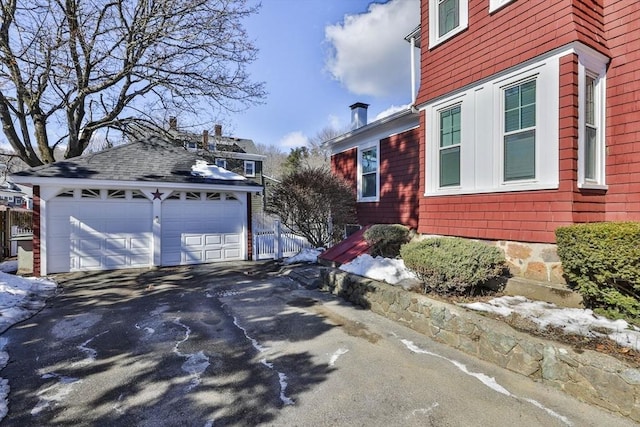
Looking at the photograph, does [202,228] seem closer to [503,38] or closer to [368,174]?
[368,174]

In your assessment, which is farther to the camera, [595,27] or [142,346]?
[595,27]

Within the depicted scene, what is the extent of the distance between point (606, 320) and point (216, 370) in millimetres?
4175

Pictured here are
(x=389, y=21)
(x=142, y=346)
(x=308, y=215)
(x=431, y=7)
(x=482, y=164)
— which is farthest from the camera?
(x=389, y=21)

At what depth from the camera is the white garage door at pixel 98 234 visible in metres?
8.77

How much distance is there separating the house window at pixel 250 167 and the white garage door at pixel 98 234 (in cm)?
1753

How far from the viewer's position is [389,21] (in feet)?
41.7

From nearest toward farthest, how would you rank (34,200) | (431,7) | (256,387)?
1. (256,387)
2. (431,7)
3. (34,200)

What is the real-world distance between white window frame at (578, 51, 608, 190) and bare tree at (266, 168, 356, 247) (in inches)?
240

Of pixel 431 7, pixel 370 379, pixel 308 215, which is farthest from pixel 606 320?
pixel 308 215

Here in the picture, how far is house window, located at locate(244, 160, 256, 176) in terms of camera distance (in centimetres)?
2694

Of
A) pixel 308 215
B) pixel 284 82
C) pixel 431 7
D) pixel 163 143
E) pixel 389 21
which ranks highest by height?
pixel 389 21

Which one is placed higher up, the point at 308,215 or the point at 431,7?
the point at 431,7

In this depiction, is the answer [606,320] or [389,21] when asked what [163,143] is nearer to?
[389,21]

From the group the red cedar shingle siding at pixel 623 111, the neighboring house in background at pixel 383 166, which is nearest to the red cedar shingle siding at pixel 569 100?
the red cedar shingle siding at pixel 623 111
